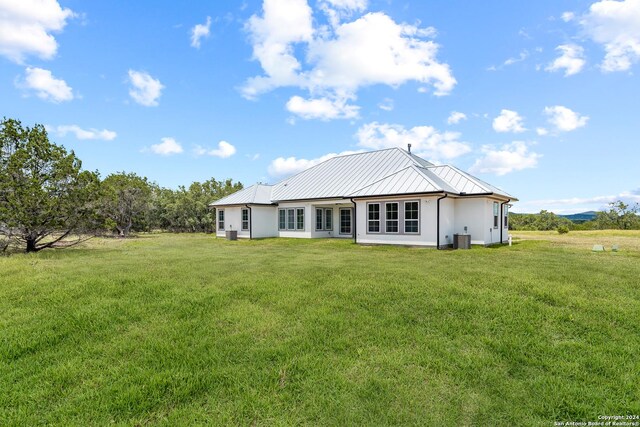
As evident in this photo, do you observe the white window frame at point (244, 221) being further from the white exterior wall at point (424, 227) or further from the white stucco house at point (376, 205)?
the white exterior wall at point (424, 227)

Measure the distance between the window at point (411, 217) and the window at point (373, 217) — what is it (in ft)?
4.58

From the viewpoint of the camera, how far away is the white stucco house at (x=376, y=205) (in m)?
15.2

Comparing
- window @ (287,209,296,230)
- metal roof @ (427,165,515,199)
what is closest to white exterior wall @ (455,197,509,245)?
metal roof @ (427,165,515,199)

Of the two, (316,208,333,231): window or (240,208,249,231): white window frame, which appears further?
(240,208,249,231): white window frame

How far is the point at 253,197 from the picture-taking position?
73.0ft

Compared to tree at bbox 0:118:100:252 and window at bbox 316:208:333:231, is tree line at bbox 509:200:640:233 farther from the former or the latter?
tree at bbox 0:118:100:252

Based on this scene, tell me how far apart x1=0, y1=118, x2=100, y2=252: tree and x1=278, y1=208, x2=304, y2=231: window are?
10685 millimetres

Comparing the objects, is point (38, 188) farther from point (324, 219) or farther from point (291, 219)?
point (324, 219)

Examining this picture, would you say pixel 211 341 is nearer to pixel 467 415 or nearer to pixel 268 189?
pixel 467 415

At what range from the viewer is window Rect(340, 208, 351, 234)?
21.1 m

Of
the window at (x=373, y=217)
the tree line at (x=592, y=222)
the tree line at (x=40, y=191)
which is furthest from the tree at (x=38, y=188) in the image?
the tree line at (x=592, y=222)

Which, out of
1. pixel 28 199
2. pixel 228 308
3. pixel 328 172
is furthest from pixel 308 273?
pixel 328 172

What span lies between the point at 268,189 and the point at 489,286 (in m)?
19.3

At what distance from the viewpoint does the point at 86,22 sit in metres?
11.4
